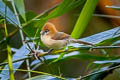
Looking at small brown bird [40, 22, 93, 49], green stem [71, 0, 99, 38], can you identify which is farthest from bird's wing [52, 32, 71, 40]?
green stem [71, 0, 99, 38]

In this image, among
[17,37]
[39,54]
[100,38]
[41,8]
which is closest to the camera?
[39,54]

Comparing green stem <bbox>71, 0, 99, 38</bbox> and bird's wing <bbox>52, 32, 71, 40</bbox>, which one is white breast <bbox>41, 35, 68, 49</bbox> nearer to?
bird's wing <bbox>52, 32, 71, 40</bbox>

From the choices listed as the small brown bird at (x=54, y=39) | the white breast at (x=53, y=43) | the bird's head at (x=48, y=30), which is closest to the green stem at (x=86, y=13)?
the small brown bird at (x=54, y=39)

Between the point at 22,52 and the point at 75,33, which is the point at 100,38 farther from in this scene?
the point at 22,52

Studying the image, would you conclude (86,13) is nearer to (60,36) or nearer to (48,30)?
(60,36)

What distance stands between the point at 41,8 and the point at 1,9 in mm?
2461

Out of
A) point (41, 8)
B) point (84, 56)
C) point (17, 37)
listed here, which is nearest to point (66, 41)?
point (84, 56)

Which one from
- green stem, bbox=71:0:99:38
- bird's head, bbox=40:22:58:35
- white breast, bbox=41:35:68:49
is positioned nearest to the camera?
green stem, bbox=71:0:99:38

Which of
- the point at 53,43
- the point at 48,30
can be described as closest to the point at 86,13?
the point at 53,43

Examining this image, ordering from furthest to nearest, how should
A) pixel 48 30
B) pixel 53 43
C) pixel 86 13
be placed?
1. pixel 48 30
2. pixel 53 43
3. pixel 86 13

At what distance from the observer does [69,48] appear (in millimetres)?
854

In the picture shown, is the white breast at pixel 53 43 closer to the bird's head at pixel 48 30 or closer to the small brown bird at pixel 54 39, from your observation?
the small brown bird at pixel 54 39

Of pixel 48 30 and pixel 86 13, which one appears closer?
pixel 86 13

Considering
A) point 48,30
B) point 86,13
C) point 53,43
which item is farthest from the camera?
point 48,30
